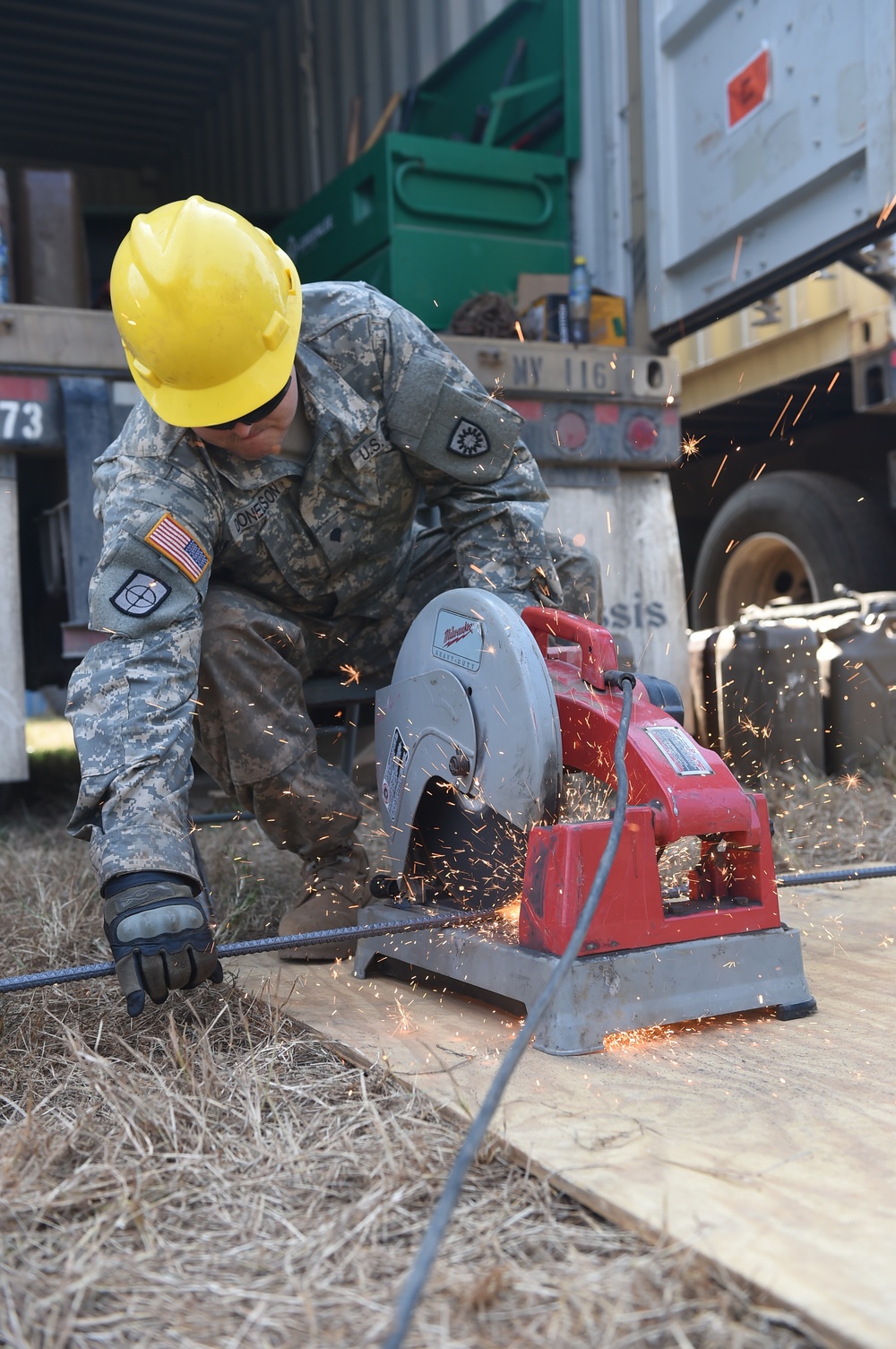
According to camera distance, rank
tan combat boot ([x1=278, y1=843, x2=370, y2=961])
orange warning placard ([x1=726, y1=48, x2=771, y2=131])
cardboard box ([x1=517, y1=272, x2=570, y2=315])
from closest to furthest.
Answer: tan combat boot ([x1=278, y1=843, x2=370, y2=961]) → orange warning placard ([x1=726, y1=48, x2=771, y2=131]) → cardboard box ([x1=517, y1=272, x2=570, y2=315])

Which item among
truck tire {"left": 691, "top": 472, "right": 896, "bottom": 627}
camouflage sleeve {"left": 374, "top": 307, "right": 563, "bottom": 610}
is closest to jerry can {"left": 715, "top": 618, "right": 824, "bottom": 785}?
truck tire {"left": 691, "top": 472, "right": 896, "bottom": 627}

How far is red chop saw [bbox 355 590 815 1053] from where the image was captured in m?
1.68

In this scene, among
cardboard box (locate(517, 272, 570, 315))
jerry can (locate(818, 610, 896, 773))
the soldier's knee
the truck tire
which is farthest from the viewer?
the truck tire

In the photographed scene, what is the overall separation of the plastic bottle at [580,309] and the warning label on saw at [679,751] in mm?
2113

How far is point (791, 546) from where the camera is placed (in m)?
4.79

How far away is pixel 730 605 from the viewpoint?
512 centimetres

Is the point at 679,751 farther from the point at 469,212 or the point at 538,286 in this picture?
the point at 469,212

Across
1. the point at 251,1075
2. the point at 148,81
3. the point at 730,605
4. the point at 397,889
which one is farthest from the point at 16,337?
the point at 148,81

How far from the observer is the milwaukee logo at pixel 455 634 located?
1938 mm

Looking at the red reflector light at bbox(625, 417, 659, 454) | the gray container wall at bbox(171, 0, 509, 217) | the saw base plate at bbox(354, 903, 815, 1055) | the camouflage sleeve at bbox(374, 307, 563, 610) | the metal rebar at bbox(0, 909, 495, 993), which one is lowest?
the saw base plate at bbox(354, 903, 815, 1055)

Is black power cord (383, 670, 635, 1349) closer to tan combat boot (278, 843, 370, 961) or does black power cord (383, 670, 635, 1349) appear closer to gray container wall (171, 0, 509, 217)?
tan combat boot (278, 843, 370, 961)

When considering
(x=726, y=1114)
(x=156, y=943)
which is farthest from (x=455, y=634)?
(x=726, y=1114)

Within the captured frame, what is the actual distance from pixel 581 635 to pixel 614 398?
1.71 m

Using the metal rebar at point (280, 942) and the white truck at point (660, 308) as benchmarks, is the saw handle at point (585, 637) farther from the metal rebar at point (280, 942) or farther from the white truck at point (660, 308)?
the white truck at point (660, 308)
